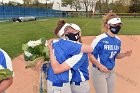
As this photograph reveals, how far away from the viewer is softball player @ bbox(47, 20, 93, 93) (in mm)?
4090

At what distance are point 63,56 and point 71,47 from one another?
5.9 inches

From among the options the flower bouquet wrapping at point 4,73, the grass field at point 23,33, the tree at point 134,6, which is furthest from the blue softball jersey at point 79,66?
the tree at point 134,6

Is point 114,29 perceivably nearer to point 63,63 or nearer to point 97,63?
point 97,63

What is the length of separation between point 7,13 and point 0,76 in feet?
184

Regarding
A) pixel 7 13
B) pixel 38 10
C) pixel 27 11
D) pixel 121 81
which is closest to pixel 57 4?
pixel 38 10

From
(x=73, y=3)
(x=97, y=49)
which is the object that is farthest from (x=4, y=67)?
(x=73, y=3)

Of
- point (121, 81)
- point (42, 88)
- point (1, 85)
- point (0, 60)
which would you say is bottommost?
point (121, 81)

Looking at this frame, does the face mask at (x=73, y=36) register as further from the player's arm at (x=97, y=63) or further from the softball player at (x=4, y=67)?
the softball player at (x=4, y=67)

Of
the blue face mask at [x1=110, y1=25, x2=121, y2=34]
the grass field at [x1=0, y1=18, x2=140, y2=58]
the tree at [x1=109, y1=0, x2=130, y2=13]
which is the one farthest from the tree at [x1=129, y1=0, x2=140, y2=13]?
the blue face mask at [x1=110, y1=25, x2=121, y2=34]

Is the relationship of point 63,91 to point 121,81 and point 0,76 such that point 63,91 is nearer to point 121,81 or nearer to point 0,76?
point 0,76

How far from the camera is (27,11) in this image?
7331 centimetres

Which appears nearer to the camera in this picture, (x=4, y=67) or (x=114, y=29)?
(x=4, y=67)

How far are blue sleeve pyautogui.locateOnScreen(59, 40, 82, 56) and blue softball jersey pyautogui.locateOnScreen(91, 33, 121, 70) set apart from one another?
1056 mm

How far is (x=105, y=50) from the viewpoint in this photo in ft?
16.8
